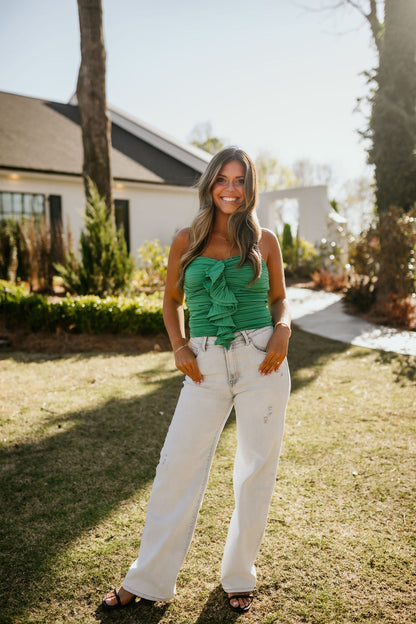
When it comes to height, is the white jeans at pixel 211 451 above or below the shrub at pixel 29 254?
below

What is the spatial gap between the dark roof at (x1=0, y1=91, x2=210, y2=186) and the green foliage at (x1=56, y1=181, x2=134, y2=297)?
581 centimetres

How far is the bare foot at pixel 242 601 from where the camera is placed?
2295 mm

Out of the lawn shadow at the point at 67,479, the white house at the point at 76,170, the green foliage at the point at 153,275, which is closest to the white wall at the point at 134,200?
the white house at the point at 76,170

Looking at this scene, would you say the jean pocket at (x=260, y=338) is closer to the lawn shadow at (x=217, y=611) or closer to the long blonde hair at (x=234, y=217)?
the long blonde hair at (x=234, y=217)

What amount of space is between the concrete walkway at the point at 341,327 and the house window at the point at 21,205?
8.23 metres

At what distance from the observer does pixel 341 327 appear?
29.2ft

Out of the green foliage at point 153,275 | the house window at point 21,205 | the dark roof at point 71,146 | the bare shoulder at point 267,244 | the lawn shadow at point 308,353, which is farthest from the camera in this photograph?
the dark roof at point 71,146

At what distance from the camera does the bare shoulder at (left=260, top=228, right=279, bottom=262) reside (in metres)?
2.33

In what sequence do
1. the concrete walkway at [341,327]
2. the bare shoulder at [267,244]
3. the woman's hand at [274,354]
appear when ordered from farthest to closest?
the concrete walkway at [341,327]
the bare shoulder at [267,244]
the woman's hand at [274,354]

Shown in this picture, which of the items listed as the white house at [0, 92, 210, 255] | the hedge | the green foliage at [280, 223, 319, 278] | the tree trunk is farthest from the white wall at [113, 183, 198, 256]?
the hedge

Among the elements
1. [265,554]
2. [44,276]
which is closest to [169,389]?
[265,554]

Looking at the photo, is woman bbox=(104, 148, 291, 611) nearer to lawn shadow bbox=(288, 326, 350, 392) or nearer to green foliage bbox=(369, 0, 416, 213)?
lawn shadow bbox=(288, 326, 350, 392)

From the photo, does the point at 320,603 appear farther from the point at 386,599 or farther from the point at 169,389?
the point at 169,389

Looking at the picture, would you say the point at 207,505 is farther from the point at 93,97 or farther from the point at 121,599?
the point at 93,97
